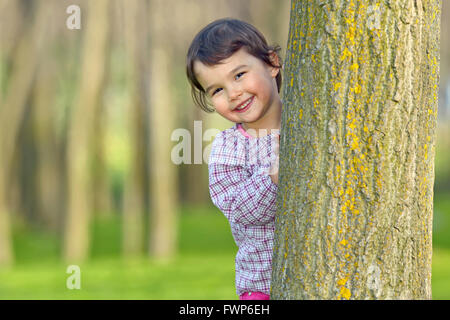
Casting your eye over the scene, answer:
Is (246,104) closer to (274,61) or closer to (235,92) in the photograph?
(235,92)

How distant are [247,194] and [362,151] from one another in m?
0.62

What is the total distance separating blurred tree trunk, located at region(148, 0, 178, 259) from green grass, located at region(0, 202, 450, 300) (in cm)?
46

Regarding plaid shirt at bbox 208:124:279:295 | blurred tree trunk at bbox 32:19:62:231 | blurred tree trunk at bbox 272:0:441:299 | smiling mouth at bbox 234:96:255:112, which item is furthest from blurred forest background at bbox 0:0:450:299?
blurred tree trunk at bbox 272:0:441:299

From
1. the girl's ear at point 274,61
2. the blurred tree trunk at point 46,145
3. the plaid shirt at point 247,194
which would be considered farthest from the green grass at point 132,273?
the girl's ear at point 274,61

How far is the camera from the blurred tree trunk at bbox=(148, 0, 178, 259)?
10.4 m

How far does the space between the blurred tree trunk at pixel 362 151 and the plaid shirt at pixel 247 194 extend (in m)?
0.36

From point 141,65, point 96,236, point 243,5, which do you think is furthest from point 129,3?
point 96,236

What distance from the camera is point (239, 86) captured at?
9.64ft

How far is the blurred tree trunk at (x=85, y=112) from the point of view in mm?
10422

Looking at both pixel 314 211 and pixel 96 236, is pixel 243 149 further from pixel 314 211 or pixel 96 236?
pixel 96 236

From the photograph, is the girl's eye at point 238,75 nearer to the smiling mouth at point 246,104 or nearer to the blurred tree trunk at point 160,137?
the smiling mouth at point 246,104

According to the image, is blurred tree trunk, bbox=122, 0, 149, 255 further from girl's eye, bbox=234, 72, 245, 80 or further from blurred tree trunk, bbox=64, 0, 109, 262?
girl's eye, bbox=234, 72, 245, 80

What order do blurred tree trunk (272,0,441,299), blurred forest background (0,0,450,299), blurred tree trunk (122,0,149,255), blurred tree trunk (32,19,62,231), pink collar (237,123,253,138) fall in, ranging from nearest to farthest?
1. blurred tree trunk (272,0,441,299)
2. pink collar (237,123,253,138)
3. blurred forest background (0,0,450,299)
4. blurred tree trunk (122,0,149,255)
5. blurred tree trunk (32,19,62,231)

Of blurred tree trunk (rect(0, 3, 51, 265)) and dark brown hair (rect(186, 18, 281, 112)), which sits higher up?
blurred tree trunk (rect(0, 3, 51, 265))
